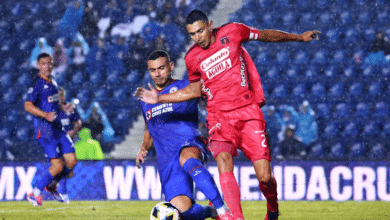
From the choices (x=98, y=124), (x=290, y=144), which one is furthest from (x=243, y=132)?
(x=98, y=124)

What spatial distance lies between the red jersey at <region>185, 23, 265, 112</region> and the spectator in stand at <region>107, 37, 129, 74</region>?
7.76m

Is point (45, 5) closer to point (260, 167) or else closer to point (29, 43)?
point (29, 43)

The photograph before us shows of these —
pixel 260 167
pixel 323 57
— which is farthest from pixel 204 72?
pixel 323 57

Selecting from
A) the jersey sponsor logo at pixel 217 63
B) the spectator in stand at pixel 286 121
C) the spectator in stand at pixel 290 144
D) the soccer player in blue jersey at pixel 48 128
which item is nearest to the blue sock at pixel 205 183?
the jersey sponsor logo at pixel 217 63

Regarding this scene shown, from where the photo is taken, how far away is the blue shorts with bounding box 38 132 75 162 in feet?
27.8

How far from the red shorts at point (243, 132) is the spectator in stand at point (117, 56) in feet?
26.0

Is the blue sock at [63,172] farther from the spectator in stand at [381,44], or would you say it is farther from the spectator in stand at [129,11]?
the spectator in stand at [381,44]

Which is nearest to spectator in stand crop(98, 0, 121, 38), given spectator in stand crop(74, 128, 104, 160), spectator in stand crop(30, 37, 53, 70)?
spectator in stand crop(30, 37, 53, 70)

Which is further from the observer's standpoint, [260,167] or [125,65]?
[125,65]

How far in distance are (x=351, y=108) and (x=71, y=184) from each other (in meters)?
5.36

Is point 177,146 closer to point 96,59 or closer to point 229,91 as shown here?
Result: point 229,91

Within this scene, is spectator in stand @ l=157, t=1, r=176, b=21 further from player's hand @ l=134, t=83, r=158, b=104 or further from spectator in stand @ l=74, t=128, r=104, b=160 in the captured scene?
player's hand @ l=134, t=83, r=158, b=104

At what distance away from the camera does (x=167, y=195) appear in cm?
494

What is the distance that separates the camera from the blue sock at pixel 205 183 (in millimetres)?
4492
